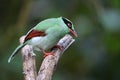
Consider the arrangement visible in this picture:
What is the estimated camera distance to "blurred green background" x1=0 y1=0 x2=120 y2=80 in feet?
20.6

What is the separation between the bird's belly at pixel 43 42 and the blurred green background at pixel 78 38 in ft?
4.97

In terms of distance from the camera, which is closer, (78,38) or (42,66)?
(42,66)

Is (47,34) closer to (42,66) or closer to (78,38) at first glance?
(42,66)

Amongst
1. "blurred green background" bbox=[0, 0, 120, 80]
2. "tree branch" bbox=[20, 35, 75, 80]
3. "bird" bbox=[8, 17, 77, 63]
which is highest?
"bird" bbox=[8, 17, 77, 63]

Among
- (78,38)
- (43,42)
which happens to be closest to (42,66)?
(43,42)

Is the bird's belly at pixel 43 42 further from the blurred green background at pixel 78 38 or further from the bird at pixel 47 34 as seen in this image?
the blurred green background at pixel 78 38

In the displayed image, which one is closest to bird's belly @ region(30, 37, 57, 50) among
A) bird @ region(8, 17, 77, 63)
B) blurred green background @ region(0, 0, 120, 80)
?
bird @ region(8, 17, 77, 63)

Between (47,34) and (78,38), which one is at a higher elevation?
(47,34)

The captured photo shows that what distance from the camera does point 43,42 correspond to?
4688 millimetres

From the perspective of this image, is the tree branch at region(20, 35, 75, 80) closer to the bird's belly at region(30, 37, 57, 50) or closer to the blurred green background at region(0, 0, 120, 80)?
the bird's belly at region(30, 37, 57, 50)

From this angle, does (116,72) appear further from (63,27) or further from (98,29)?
(63,27)

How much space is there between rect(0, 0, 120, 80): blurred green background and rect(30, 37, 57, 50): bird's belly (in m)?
1.52

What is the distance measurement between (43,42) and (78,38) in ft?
6.12

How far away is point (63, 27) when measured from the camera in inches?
185
